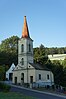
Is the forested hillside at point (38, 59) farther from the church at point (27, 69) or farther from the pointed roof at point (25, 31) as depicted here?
the pointed roof at point (25, 31)

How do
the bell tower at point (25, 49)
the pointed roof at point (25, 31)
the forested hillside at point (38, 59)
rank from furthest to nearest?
the forested hillside at point (38, 59) → the pointed roof at point (25, 31) → the bell tower at point (25, 49)

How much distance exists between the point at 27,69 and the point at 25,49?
499 centimetres

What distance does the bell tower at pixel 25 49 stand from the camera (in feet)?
182

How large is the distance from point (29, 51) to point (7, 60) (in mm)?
24080

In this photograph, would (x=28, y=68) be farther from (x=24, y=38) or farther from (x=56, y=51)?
(x=56, y=51)

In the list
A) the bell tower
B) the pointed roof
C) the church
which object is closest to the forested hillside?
the church

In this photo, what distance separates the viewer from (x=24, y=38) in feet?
185

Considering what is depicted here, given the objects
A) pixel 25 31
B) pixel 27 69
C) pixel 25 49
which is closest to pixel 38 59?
pixel 25 49

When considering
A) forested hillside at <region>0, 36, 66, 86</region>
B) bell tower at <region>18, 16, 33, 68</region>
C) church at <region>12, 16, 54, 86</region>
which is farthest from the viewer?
forested hillside at <region>0, 36, 66, 86</region>

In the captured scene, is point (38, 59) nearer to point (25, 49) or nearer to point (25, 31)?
point (25, 49)

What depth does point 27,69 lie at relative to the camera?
54719 millimetres

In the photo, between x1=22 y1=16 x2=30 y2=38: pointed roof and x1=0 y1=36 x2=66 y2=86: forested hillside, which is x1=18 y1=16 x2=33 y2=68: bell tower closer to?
x1=22 y1=16 x2=30 y2=38: pointed roof

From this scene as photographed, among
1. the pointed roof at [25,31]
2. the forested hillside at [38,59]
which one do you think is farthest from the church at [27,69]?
the forested hillside at [38,59]

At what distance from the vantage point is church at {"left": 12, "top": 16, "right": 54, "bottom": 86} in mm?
53934
